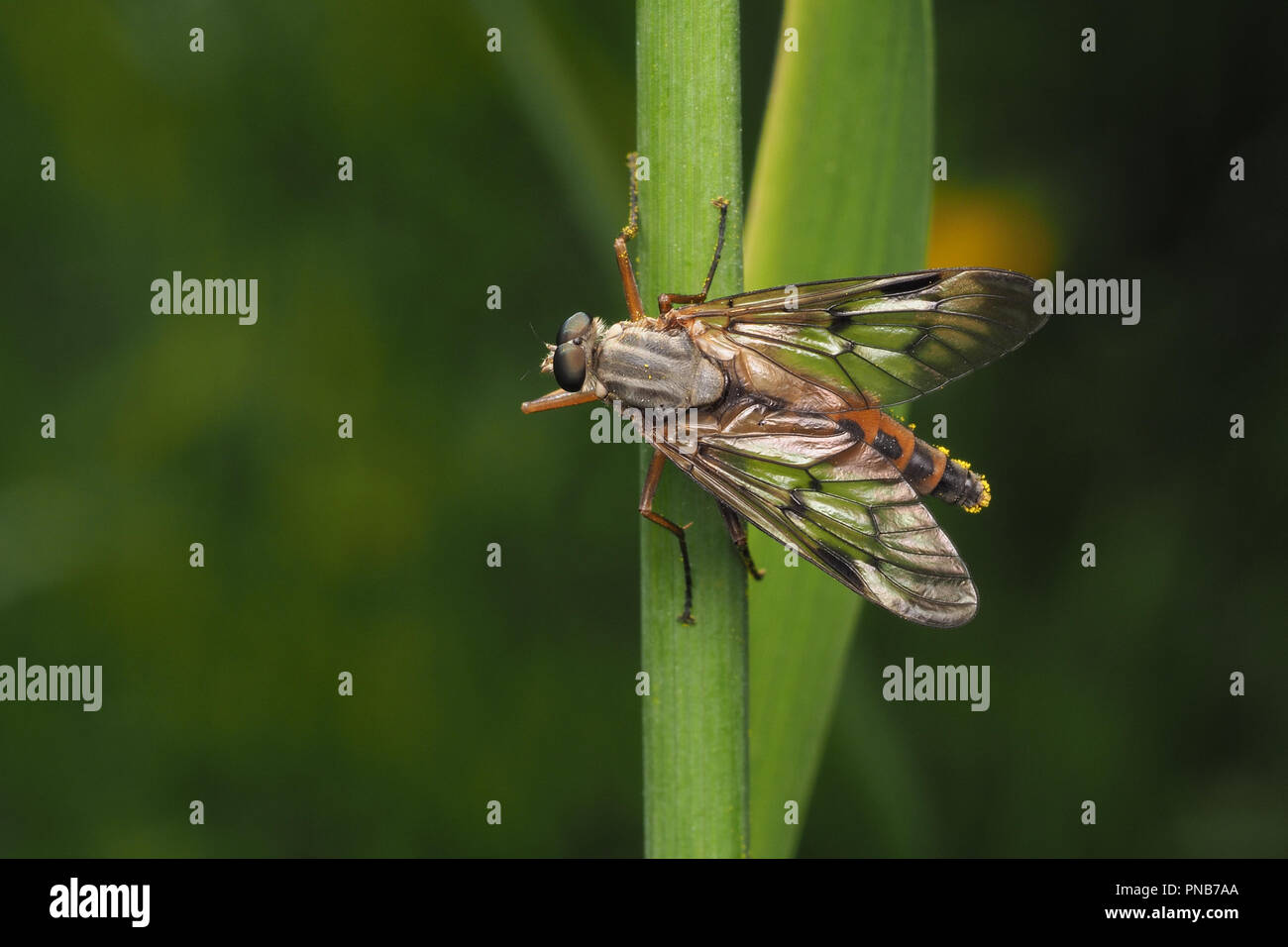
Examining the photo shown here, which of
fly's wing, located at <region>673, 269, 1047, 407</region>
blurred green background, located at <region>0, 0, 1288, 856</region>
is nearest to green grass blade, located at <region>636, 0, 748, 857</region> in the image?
→ fly's wing, located at <region>673, 269, 1047, 407</region>

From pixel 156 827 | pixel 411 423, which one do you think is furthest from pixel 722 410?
pixel 156 827

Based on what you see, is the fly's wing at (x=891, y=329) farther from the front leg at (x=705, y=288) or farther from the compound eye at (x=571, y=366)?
the compound eye at (x=571, y=366)

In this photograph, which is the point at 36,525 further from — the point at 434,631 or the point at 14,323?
→ the point at 434,631

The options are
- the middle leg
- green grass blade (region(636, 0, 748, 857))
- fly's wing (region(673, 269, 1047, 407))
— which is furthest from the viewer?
fly's wing (region(673, 269, 1047, 407))

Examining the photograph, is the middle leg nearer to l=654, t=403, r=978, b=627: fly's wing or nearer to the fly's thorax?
l=654, t=403, r=978, b=627: fly's wing

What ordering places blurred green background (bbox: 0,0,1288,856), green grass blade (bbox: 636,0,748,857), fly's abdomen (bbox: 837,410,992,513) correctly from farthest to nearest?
blurred green background (bbox: 0,0,1288,856) < fly's abdomen (bbox: 837,410,992,513) < green grass blade (bbox: 636,0,748,857)
